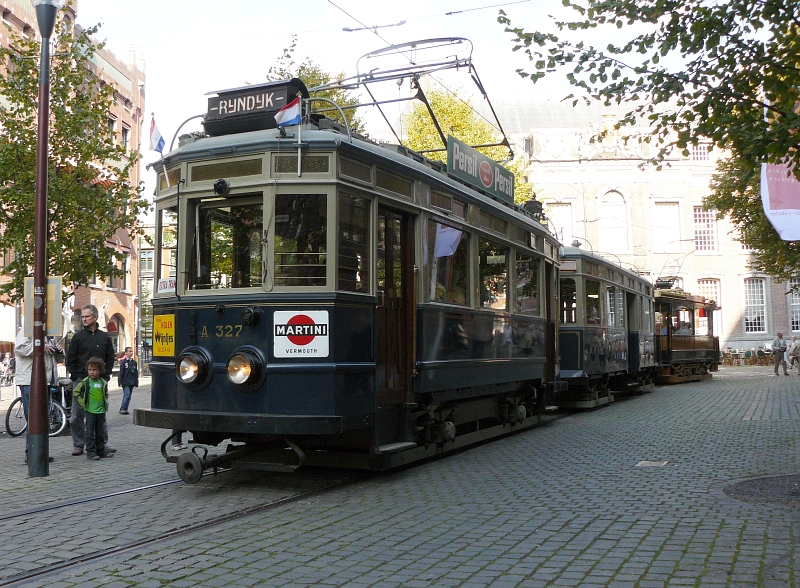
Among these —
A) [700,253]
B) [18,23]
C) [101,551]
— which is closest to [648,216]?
[700,253]

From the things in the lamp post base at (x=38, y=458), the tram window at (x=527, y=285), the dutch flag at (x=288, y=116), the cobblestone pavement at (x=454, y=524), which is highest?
the dutch flag at (x=288, y=116)

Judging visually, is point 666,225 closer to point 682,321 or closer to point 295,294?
point 682,321

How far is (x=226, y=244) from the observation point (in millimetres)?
8102

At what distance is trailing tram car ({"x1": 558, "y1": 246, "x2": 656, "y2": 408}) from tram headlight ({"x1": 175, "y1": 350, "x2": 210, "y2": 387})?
31.4 ft

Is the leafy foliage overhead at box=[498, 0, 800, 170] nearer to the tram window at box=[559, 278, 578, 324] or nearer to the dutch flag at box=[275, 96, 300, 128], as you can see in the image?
the dutch flag at box=[275, 96, 300, 128]

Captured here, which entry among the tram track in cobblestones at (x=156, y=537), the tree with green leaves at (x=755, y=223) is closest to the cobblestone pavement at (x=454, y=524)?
the tram track in cobblestones at (x=156, y=537)

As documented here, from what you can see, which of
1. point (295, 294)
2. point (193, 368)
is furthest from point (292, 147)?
point (193, 368)

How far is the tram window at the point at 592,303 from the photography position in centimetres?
1750

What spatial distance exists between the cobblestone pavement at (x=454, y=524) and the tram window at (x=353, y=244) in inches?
72.6

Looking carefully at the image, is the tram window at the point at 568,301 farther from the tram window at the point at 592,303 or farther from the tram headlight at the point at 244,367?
the tram headlight at the point at 244,367

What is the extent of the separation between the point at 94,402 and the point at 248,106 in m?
3.94

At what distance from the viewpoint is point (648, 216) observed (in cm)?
5222

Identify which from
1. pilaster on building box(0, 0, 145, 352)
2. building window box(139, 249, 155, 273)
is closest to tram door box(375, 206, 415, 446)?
pilaster on building box(0, 0, 145, 352)

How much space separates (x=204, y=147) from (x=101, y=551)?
377cm
